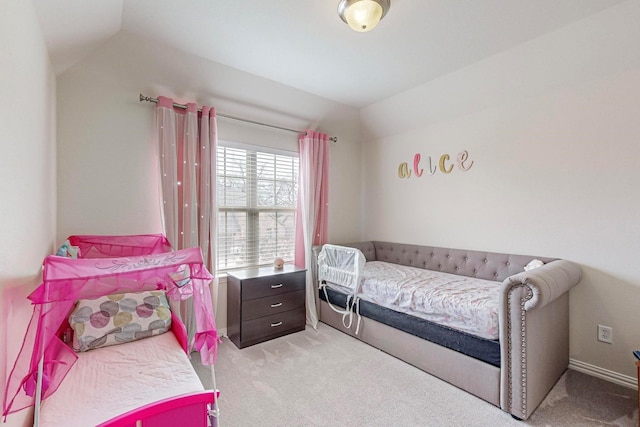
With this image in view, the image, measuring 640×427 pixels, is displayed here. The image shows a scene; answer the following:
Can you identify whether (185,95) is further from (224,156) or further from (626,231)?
(626,231)

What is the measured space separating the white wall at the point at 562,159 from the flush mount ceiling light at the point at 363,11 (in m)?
1.35

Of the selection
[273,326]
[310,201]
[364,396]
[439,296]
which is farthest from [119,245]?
[439,296]

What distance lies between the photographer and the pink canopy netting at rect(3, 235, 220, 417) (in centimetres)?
113

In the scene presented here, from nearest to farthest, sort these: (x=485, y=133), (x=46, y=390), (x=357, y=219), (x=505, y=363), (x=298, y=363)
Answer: (x=46, y=390)
(x=505, y=363)
(x=298, y=363)
(x=485, y=133)
(x=357, y=219)

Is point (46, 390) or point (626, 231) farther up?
point (626, 231)

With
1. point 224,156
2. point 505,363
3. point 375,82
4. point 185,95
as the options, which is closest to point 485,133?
point 375,82

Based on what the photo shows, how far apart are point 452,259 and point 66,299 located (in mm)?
3266

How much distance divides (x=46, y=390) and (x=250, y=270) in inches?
76.5

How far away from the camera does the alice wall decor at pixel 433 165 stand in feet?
10.4

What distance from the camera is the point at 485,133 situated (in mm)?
2996

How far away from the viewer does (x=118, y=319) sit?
2039 millimetres

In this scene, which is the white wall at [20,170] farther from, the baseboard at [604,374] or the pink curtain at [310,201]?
the baseboard at [604,374]

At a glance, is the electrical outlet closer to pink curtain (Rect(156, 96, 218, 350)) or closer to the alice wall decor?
the alice wall decor

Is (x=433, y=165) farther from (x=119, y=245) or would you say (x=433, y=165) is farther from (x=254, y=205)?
(x=119, y=245)
